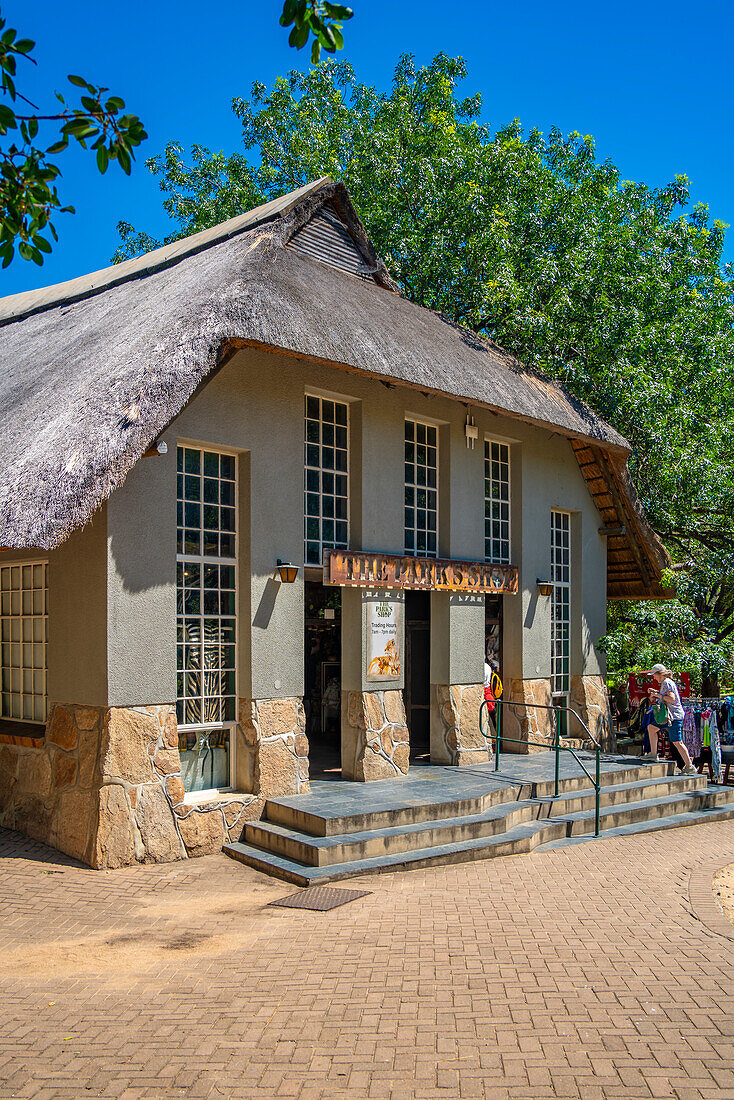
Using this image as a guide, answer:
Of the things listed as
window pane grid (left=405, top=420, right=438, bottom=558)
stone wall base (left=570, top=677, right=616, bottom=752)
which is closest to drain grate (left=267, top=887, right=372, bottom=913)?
window pane grid (left=405, top=420, right=438, bottom=558)

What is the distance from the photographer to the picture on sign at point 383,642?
36.5 feet

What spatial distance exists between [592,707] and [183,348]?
10.1 meters

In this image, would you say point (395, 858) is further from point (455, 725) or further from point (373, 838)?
point (455, 725)

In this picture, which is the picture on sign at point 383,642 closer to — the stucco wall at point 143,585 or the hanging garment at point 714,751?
the stucco wall at point 143,585

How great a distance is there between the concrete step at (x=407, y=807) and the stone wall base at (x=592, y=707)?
341 cm

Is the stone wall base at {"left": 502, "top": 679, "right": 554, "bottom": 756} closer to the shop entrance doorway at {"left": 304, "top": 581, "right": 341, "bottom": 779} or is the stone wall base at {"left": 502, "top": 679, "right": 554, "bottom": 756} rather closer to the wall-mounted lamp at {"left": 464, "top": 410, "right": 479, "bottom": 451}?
the shop entrance doorway at {"left": 304, "top": 581, "right": 341, "bottom": 779}

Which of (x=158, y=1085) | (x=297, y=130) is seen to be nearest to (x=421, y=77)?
(x=297, y=130)

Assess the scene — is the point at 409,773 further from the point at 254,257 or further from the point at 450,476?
the point at 254,257

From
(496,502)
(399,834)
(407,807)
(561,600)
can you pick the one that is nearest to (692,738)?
(561,600)

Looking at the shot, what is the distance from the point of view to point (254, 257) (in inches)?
398

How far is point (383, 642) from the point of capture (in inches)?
443

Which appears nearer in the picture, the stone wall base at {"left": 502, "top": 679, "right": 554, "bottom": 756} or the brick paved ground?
the brick paved ground

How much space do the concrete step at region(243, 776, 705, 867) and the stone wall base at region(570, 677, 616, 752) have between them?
13.4 ft

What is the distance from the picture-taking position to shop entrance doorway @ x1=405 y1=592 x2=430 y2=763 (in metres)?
13.3
